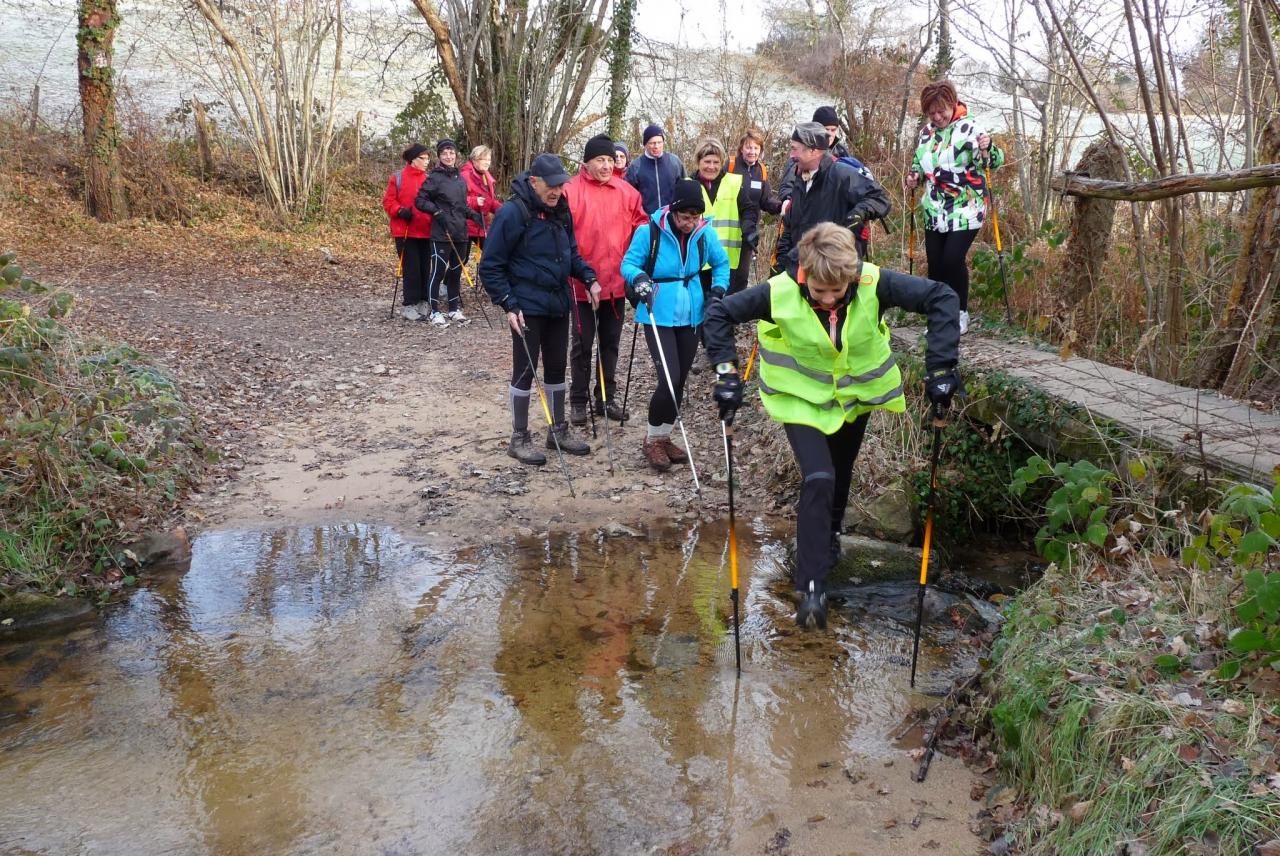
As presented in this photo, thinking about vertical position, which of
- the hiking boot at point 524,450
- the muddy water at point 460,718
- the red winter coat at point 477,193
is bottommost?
the muddy water at point 460,718

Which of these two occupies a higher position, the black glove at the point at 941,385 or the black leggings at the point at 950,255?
the black leggings at the point at 950,255

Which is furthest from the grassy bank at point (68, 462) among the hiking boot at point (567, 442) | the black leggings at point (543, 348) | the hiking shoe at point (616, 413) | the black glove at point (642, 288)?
the black glove at point (642, 288)

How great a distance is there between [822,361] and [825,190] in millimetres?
2940

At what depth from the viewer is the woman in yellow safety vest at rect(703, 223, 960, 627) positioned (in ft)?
15.4

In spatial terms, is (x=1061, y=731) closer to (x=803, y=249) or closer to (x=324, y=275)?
(x=803, y=249)

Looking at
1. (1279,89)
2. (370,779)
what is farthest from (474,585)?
(1279,89)

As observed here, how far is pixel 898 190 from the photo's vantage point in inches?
477

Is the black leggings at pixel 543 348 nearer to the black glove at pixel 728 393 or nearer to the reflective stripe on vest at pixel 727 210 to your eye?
the reflective stripe on vest at pixel 727 210

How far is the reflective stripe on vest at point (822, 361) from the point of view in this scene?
4.71 metres

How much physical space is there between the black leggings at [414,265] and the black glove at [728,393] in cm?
834

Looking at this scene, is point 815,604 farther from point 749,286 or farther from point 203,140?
point 203,140

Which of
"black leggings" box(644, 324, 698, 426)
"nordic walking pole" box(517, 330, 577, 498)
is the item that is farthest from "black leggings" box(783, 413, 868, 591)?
"nordic walking pole" box(517, 330, 577, 498)

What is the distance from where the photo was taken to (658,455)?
296 inches

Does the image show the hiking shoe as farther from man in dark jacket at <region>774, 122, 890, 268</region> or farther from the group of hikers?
man in dark jacket at <region>774, 122, 890, 268</region>
